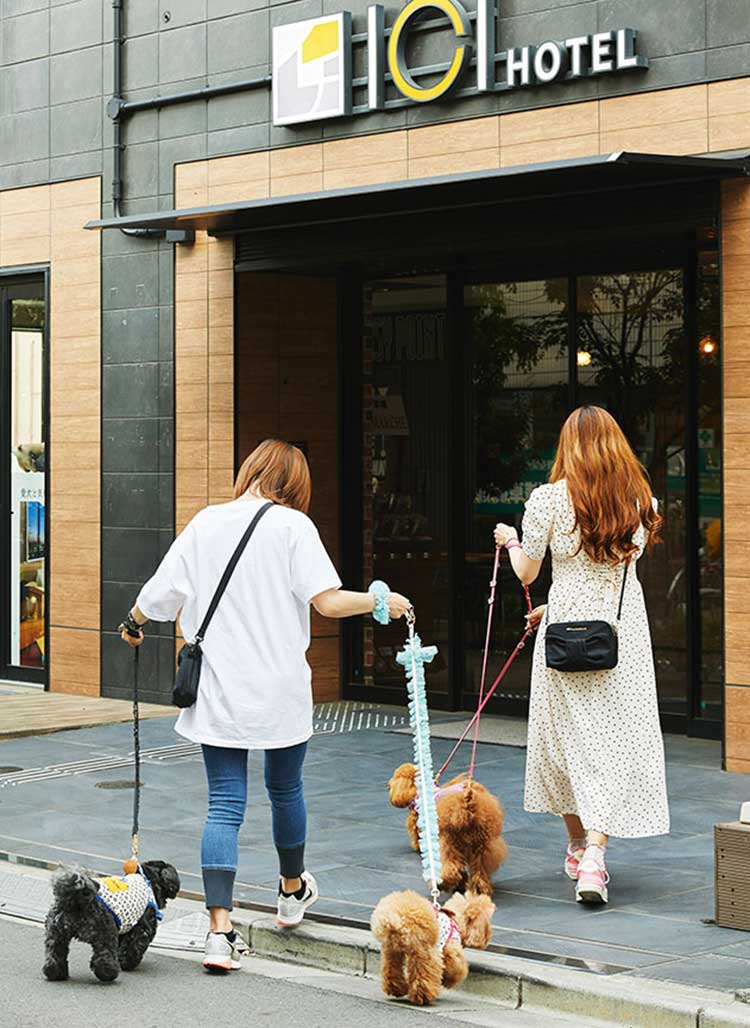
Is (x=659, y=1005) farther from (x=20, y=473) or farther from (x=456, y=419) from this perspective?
(x=20, y=473)

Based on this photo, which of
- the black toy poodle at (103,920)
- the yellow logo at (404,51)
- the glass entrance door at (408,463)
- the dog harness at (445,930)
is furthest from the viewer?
the glass entrance door at (408,463)

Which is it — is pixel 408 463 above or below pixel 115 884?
above

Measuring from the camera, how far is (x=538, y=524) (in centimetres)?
719

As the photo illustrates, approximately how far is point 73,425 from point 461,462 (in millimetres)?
3365

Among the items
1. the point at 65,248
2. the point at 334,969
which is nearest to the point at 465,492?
the point at 65,248

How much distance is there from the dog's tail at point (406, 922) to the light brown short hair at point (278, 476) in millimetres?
1565

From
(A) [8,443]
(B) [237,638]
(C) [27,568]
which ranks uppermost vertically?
(A) [8,443]

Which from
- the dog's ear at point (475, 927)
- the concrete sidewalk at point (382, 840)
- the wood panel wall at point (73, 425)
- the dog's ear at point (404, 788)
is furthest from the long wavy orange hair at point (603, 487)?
the wood panel wall at point (73, 425)

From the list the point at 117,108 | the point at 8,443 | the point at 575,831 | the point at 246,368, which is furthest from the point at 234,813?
the point at 8,443

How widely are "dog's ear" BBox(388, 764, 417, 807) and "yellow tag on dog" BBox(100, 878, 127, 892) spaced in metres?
1.67

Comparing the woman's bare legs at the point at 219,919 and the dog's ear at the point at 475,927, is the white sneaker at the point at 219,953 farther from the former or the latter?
the dog's ear at the point at 475,927

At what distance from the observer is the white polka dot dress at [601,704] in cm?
710

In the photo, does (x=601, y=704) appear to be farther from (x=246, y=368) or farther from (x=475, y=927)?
(x=246, y=368)

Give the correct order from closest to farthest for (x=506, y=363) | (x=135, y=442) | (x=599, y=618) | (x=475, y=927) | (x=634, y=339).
Result: 1. (x=475, y=927)
2. (x=599, y=618)
3. (x=634, y=339)
4. (x=506, y=363)
5. (x=135, y=442)
